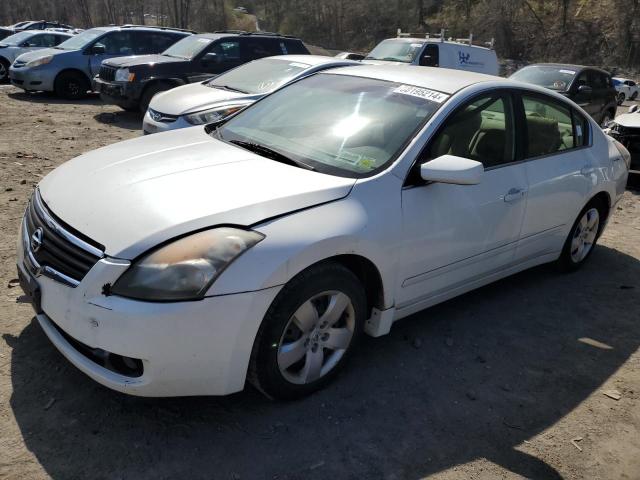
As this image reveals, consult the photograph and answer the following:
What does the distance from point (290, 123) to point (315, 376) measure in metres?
1.69

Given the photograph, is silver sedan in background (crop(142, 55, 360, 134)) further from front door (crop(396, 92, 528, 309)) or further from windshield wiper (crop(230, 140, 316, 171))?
front door (crop(396, 92, 528, 309))

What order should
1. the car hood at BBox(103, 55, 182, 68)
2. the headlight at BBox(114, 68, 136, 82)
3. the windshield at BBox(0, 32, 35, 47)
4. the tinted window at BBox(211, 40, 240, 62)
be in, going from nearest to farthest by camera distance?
the headlight at BBox(114, 68, 136, 82)
the car hood at BBox(103, 55, 182, 68)
the tinted window at BBox(211, 40, 240, 62)
the windshield at BBox(0, 32, 35, 47)

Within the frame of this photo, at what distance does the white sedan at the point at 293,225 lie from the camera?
2494mm

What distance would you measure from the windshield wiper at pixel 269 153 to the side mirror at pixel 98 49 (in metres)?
10.6

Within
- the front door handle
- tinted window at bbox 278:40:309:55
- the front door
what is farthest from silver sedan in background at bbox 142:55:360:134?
the front door handle

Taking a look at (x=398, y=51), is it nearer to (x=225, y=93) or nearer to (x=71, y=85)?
(x=225, y=93)

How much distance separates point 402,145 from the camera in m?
3.33

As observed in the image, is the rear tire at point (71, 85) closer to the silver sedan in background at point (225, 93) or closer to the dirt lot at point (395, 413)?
the silver sedan in background at point (225, 93)

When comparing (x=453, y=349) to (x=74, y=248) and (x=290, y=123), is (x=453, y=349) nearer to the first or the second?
(x=290, y=123)

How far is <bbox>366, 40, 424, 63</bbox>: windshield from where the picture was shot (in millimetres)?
13016

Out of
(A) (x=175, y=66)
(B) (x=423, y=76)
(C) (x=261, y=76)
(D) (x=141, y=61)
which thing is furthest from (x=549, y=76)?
(B) (x=423, y=76)

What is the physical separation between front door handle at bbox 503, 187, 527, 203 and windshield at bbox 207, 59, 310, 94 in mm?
4992

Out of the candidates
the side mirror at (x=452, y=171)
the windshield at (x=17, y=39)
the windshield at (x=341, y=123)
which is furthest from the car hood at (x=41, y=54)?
the side mirror at (x=452, y=171)

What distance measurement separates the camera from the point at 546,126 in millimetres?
4332
